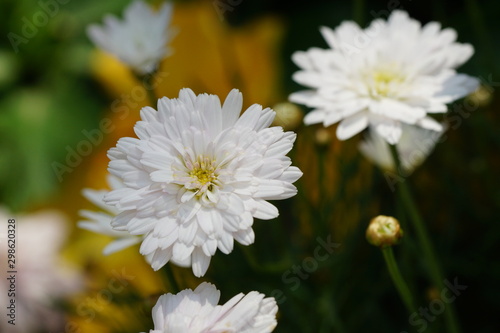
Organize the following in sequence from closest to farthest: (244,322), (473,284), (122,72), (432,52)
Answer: (244,322) < (432,52) < (473,284) < (122,72)

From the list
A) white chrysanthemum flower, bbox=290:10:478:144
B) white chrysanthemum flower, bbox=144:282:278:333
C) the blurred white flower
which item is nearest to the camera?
white chrysanthemum flower, bbox=144:282:278:333

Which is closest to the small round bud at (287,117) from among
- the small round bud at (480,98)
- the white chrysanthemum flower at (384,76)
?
the white chrysanthemum flower at (384,76)

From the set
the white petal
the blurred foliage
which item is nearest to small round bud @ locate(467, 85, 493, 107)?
the blurred foliage

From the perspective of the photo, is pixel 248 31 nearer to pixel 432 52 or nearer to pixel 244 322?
pixel 432 52

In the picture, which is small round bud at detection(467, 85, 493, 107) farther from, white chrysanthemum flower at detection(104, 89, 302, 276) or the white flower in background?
white chrysanthemum flower at detection(104, 89, 302, 276)

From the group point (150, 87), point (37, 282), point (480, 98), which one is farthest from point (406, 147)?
point (37, 282)

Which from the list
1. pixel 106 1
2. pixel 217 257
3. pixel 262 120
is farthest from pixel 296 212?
pixel 106 1
